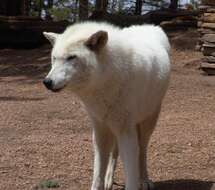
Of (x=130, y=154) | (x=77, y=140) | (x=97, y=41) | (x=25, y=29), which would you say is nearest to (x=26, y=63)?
(x=25, y=29)

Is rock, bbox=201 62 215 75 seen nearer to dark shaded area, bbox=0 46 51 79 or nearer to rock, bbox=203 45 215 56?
rock, bbox=203 45 215 56

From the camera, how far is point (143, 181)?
19.0 ft

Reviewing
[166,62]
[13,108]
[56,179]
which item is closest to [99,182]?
[56,179]

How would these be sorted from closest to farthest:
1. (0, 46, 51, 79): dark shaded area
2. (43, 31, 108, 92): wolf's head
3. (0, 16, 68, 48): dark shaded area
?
(43, 31, 108, 92): wolf's head, (0, 46, 51, 79): dark shaded area, (0, 16, 68, 48): dark shaded area

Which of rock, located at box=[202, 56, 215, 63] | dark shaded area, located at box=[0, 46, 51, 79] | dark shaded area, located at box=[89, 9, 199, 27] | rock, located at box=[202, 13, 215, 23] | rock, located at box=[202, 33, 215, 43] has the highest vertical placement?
rock, located at box=[202, 13, 215, 23]

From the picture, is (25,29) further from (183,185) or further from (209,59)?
(183,185)

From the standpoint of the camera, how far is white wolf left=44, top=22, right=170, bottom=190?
184 inches

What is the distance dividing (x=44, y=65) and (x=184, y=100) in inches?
250

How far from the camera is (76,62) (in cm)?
466

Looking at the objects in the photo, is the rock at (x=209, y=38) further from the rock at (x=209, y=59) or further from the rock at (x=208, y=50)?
the rock at (x=209, y=59)

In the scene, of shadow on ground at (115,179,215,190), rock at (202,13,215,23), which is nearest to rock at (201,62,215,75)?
rock at (202,13,215,23)

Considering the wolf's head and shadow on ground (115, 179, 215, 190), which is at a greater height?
the wolf's head

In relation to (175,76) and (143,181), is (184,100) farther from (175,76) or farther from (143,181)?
(143,181)

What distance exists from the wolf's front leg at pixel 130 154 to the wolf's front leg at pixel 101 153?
1.15 ft
